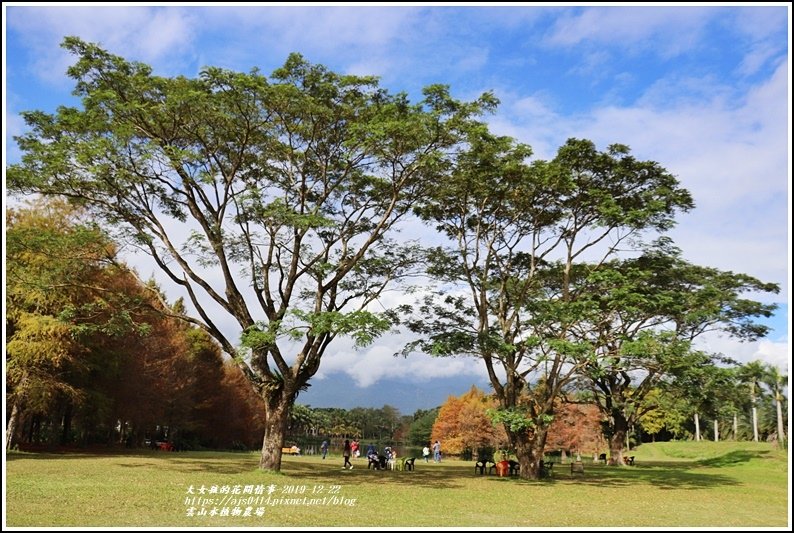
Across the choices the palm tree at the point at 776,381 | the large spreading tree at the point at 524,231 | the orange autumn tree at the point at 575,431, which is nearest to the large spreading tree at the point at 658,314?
the large spreading tree at the point at 524,231

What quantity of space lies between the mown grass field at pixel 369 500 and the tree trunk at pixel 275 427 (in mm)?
560

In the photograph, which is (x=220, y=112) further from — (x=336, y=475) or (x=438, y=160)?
(x=336, y=475)

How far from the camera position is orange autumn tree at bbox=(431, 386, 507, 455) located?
46.2 meters

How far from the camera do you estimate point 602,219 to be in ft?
63.8

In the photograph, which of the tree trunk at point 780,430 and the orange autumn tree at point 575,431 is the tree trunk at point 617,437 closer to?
the orange autumn tree at point 575,431

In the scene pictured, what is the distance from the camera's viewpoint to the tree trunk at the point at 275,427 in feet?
57.7

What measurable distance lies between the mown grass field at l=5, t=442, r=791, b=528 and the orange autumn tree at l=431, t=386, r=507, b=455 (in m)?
25.0

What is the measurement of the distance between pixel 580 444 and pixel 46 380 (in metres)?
38.9

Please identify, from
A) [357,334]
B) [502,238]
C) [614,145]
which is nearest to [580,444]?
[502,238]

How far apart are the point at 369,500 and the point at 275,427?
20.1 feet

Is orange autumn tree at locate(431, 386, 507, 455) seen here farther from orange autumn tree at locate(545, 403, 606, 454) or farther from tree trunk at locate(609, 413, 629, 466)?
tree trunk at locate(609, 413, 629, 466)

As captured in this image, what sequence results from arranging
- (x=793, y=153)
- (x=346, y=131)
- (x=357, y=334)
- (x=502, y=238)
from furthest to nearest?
(x=502, y=238), (x=346, y=131), (x=357, y=334), (x=793, y=153)

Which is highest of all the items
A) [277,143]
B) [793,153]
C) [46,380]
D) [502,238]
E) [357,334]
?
[277,143]

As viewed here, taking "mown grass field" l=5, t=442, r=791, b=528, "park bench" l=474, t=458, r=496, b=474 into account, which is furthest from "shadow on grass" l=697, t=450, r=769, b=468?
"park bench" l=474, t=458, r=496, b=474
